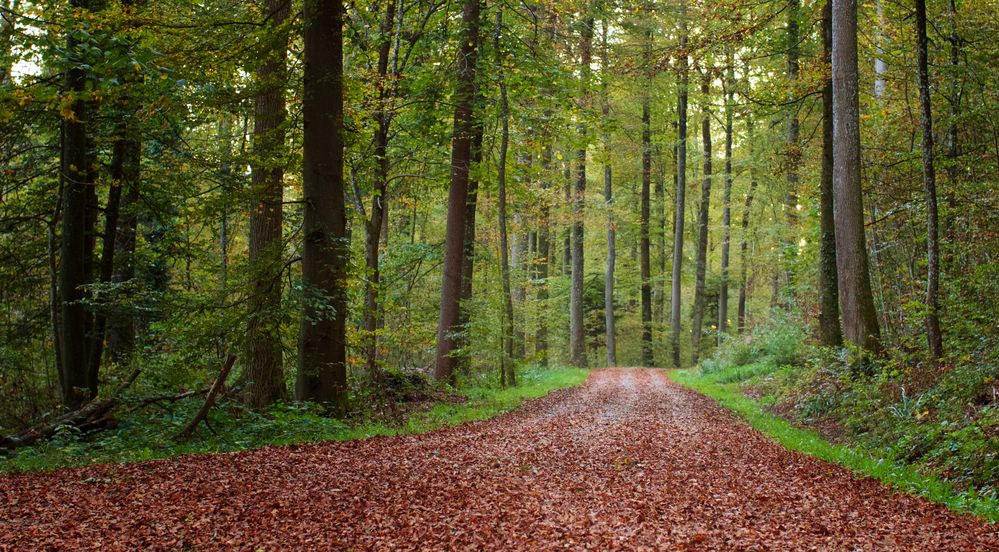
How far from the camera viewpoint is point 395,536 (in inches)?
171

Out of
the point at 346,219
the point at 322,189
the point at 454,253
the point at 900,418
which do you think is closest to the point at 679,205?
the point at 454,253

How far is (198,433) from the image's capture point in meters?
7.69

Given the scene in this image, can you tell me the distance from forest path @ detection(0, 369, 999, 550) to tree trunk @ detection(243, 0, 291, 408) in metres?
1.80

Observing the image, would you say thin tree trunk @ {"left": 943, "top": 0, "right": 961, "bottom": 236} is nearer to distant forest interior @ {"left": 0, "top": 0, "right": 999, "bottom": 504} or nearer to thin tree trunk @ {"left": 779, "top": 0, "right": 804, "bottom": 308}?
distant forest interior @ {"left": 0, "top": 0, "right": 999, "bottom": 504}

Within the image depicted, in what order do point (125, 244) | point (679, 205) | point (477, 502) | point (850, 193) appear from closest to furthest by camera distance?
point (477, 502) < point (850, 193) < point (125, 244) < point (679, 205)

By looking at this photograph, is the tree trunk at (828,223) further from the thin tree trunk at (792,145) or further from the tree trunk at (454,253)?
the tree trunk at (454,253)

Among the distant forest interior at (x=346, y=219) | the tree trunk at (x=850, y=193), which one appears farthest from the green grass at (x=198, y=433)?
the tree trunk at (x=850, y=193)

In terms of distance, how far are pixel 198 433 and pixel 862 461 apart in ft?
24.9

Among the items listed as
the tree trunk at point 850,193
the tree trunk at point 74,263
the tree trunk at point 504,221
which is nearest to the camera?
the tree trunk at point 74,263

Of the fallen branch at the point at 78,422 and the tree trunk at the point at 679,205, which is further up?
the tree trunk at the point at 679,205

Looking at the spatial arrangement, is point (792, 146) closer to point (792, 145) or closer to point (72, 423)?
point (792, 145)

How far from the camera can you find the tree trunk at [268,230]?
25.7 ft

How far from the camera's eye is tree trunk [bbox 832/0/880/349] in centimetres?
966

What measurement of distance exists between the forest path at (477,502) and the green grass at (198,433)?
0.72 m
